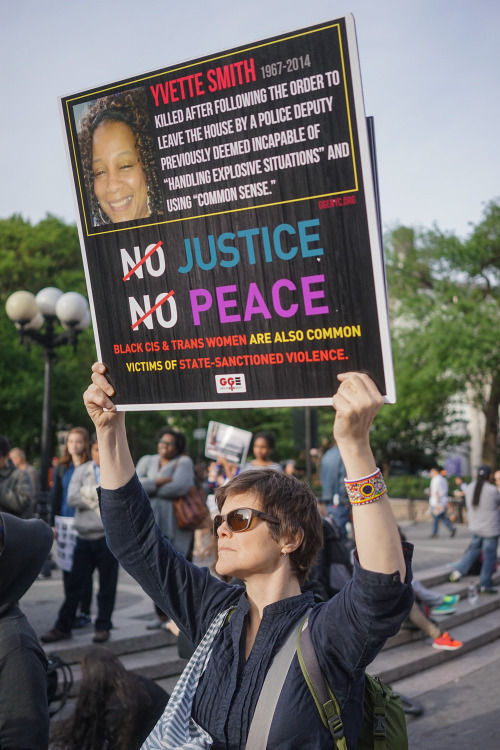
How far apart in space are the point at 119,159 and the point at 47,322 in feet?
33.4

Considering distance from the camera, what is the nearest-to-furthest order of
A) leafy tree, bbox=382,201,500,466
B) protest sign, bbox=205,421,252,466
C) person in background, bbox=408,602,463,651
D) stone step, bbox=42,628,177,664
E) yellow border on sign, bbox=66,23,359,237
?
yellow border on sign, bbox=66,23,359,237 < stone step, bbox=42,628,177,664 < person in background, bbox=408,602,463,651 < protest sign, bbox=205,421,252,466 < leafy tree, bbox=382,201,500,466

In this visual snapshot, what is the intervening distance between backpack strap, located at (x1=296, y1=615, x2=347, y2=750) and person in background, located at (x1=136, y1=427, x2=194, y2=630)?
583 centimetres

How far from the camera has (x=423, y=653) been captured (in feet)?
26.7

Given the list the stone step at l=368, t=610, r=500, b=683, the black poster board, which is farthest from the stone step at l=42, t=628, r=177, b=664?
the black poster board

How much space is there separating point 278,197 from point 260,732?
1339mm

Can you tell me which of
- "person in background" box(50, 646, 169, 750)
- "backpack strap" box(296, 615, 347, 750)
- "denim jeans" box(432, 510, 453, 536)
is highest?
"backpack strap" box(296, 615, 347, 750)

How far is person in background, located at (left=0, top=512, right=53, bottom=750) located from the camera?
8.11 ft

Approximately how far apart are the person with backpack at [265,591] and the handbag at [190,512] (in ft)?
17.6

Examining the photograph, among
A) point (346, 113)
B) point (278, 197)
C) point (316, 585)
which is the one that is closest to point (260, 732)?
point (278, 197)

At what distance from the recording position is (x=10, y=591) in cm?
267

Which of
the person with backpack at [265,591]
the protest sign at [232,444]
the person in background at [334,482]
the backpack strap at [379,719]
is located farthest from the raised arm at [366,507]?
the protest sign at [232,444]

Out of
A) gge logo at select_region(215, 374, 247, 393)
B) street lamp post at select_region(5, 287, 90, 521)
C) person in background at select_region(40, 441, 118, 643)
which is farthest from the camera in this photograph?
street lamp post at select_region(5, 287, 90, 521)

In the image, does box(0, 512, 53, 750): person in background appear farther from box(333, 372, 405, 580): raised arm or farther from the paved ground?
the paved ground

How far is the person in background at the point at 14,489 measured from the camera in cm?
710
